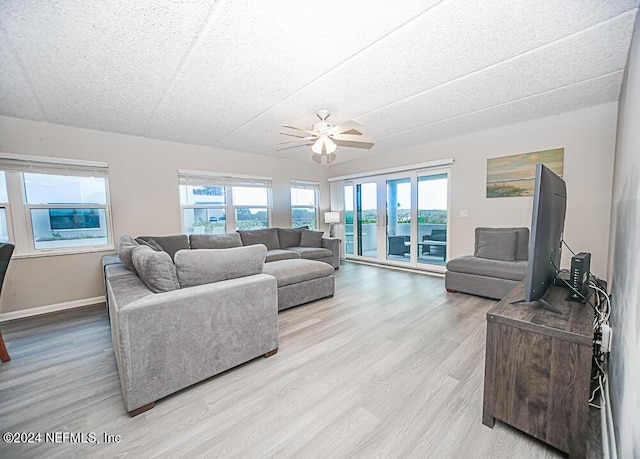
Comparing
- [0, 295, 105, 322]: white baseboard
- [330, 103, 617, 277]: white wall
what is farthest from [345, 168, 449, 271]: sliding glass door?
[0, 295, 105, 322]: white baseboard

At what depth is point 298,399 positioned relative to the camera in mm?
1621

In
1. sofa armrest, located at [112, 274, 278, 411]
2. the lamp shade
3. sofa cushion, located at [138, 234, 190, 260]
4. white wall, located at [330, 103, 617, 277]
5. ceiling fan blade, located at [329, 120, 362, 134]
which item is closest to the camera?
Result: sofa armrest, located at [112, 274, 278, 411]

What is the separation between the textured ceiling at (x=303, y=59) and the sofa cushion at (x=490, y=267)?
6.34 ft

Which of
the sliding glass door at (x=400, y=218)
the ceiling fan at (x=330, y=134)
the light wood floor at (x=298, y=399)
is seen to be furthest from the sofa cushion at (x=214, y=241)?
the sliding glass door at (x=400, y=218)

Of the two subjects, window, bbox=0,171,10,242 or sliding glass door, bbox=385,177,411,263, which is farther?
sliding glass door, bbox=385,177,411,263

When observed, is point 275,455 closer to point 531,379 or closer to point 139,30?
point 531,379

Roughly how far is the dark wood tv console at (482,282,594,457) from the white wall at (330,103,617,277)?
2.65 m

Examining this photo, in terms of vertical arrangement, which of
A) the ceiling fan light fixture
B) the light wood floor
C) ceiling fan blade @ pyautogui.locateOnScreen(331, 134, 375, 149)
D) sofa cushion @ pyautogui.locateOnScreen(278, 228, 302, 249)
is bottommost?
the light wood floor

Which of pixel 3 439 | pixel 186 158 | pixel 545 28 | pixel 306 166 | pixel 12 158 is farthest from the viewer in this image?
pixel 306 166

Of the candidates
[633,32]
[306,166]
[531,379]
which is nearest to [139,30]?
[531,379]

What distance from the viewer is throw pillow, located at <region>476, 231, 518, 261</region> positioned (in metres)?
3.48

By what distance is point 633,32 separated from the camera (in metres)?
1.72

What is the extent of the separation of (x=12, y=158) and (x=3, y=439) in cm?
326

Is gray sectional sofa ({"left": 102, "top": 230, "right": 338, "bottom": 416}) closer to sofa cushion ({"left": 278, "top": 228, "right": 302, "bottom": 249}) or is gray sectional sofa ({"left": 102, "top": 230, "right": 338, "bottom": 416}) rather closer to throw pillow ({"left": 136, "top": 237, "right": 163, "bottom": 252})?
throw pillow ({"left": 136, "top": 237, "right": 163, "bottom": 252})
